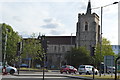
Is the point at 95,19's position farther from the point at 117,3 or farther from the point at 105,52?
the point at 117,3

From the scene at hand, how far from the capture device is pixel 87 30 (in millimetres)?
106562

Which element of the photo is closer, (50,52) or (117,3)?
(117,3)

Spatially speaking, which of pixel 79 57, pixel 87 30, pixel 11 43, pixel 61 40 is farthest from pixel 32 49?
pixel 61 40

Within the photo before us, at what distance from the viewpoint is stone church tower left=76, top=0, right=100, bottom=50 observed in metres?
106

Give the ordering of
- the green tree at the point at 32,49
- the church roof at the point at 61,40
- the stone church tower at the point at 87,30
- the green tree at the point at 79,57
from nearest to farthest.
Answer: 1. the green tree at the point at 32,49
2. the green tree at the point at 79,57
3. the stone church tower at the point at 87,30
4. the church roof at the point at 61,40

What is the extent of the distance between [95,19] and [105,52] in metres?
39.4

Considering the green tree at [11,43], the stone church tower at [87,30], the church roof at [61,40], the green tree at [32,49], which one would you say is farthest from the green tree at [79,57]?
the church roof at [61,40]

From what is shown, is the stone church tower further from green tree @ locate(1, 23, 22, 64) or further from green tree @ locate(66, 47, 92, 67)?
green tree @ locate(1, 23, 22, 64)

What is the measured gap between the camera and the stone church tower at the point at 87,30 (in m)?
106

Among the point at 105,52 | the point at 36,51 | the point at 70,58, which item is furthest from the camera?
the point at 70,58

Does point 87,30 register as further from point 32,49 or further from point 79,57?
point 32,49

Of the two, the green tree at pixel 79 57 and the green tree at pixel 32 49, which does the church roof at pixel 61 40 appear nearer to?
the green tree at pixel 79 57

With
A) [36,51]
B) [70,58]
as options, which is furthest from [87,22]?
[36,51]

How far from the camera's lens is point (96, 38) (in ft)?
347
